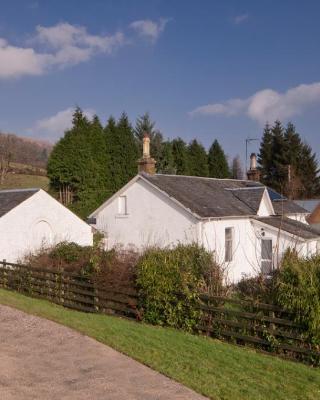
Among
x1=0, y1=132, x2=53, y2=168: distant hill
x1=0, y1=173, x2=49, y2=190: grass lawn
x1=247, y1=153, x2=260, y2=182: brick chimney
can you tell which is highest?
x1=0, y1=132, x2=53, y2=168: distant hill

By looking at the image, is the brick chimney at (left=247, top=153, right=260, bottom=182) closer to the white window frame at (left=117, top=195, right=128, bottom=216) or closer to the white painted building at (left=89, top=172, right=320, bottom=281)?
the white painted building at (left=89, top=172, right=320, bottom=281)

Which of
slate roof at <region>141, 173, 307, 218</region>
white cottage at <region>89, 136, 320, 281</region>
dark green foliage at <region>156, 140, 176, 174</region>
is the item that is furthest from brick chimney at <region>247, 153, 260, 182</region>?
dark green foliage at <region>156, 140, 176, 174</region>

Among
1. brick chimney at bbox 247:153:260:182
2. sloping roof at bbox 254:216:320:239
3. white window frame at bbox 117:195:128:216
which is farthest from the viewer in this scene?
brick chimney at bbox 247:153:260:182

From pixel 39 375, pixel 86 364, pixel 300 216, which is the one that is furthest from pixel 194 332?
pixel 300 216

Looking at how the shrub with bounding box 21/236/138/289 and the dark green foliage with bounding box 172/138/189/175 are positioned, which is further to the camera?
the dark green foliage with bounding box 172/138/189/175

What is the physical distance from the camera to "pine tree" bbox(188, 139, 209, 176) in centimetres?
5393

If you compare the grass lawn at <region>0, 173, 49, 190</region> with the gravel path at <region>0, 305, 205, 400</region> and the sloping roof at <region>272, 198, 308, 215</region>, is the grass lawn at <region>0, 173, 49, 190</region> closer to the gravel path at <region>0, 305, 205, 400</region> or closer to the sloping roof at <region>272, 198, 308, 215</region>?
the sloping roof at <region>272, 198, 308, 215</region>

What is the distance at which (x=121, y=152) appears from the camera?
43844 millimetres

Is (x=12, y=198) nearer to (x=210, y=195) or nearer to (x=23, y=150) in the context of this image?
(x=210, y=195)

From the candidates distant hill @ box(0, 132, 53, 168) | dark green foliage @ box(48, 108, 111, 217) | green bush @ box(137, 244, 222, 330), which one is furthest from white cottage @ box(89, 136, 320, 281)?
distant hill @ box(0, 132, 53, 168)

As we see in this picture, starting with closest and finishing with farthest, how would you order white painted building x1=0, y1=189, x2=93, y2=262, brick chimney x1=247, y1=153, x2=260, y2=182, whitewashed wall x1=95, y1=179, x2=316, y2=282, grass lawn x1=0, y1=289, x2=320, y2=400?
grass lawn x1=0, y1=289, x2=320, y2=400
white painted building x1=0, y1=189, x2=93, y2=262
whitewashed wall x1=95, y1=179, x2=316, y2=282
brick chimney x1=247, y1=153, x2=260, y2=182

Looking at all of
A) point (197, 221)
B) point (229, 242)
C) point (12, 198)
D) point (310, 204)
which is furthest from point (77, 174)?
point (310, 204)

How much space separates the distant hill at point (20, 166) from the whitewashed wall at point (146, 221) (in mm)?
24974

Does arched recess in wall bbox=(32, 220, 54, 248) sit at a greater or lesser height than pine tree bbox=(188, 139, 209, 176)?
lesser
